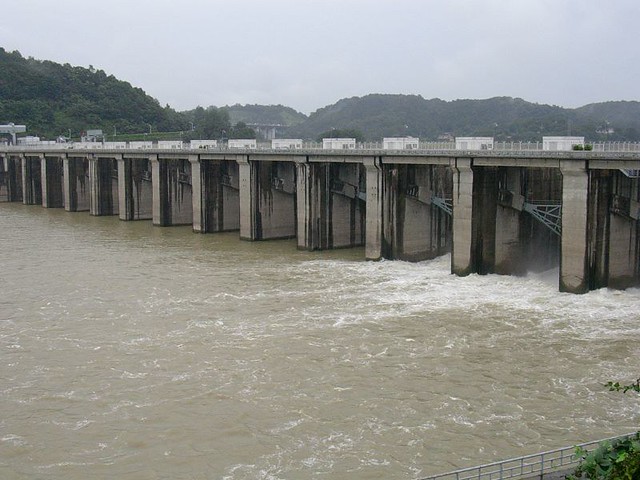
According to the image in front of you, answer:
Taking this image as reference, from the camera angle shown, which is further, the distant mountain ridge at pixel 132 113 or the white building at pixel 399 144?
the distant mountain ridge at pixel 132 113

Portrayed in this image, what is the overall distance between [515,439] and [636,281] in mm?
19202

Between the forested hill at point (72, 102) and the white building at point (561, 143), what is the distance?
122 metres

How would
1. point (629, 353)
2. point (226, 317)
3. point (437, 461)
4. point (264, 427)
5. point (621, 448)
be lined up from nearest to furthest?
point (621, 448) → point (437, 461) → point (264, 427) → point (629, 353) → point (226, 317)

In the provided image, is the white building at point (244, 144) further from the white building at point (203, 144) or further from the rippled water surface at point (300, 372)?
the rippled water surface at point (300, 372)

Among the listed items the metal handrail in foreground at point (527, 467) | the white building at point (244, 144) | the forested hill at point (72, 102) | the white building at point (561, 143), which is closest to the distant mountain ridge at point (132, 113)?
the forested hill at point (72, 102)

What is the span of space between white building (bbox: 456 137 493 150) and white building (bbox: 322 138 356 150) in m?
9.81

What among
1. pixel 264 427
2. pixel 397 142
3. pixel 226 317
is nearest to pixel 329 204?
pixel 397 142

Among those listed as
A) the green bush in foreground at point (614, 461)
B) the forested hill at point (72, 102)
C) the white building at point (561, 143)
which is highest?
the forested hill at point (72, 102)

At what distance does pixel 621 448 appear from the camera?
11.2 meters

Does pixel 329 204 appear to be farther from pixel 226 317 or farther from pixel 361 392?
pixel 361 392

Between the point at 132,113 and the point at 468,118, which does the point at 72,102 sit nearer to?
the point at 132,113

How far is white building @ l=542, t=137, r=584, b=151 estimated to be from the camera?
37.8 meters

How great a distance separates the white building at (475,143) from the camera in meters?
42.0

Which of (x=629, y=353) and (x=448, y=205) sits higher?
(x=448, y=205)
